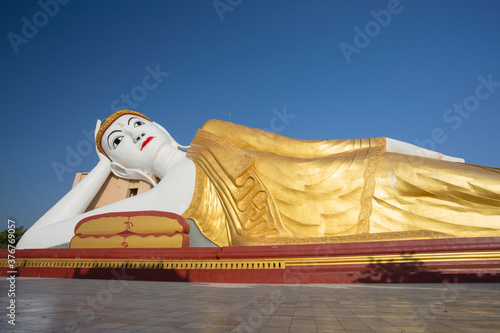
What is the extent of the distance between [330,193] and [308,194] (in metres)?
0.35

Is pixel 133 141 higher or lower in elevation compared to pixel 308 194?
higher

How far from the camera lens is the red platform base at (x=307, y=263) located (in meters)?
3.42

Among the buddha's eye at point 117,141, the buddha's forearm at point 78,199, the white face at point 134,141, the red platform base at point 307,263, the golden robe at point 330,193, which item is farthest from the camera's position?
the buddha's eye at point 117,141

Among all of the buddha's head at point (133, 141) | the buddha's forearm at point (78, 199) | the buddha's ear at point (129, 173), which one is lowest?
the buddha's forearm at point (78, 199)

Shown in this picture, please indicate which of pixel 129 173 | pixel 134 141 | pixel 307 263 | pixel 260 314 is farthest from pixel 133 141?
pixel 260 314

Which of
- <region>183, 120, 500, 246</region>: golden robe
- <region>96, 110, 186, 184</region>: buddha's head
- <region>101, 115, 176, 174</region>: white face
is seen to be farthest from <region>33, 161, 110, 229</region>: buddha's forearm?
<region>183, 120, 500, 246</region>: golden robe

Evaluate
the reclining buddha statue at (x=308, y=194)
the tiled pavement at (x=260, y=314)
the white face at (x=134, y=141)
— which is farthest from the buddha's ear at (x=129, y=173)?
the tiled pavement at (x=260, y=314)

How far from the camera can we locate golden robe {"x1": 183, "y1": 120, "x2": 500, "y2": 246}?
13.3 feet

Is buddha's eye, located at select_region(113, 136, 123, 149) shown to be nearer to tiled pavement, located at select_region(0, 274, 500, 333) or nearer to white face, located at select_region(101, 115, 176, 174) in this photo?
white face, located at select_region(101, 115, 176, 174)

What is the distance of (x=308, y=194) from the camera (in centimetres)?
484

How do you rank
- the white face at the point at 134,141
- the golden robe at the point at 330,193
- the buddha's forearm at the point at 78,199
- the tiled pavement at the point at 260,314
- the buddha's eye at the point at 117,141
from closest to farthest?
the tiled pavement at the point at 260,314 → the golden robe at the point at 330,193 → the buddha's forearm at the point at 78,199 → the white face at the point at 134,141 → the buddha's eye at the point at 117,141

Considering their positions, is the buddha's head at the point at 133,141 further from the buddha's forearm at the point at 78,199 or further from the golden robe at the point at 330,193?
the golden robe at the point at 330,193

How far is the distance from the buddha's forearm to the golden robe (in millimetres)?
3087

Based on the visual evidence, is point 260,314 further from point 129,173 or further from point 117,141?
point 129,173
